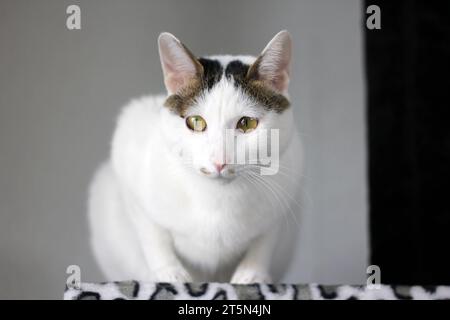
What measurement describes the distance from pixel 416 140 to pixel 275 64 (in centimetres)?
47

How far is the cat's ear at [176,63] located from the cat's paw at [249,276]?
1.57 feet

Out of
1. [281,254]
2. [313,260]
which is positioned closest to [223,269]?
[281,254]

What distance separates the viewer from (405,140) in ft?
4.86

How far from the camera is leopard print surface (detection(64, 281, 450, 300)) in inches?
Answer: 45.3

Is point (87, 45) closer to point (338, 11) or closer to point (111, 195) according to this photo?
point (111, 195)

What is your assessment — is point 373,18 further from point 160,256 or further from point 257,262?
point 160,256

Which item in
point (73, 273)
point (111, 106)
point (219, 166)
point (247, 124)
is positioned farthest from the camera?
point (111, 106)

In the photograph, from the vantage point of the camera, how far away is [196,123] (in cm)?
126

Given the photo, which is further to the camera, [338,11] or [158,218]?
[338,11]

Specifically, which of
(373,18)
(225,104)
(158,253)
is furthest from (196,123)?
(373,18)

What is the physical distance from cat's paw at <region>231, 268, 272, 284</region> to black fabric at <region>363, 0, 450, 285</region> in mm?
330

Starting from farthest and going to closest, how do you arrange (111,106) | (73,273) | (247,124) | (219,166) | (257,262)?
1. (111,106)
2. (73,273)
3. (257,262)
4. (247,124)
5. (219,166)
